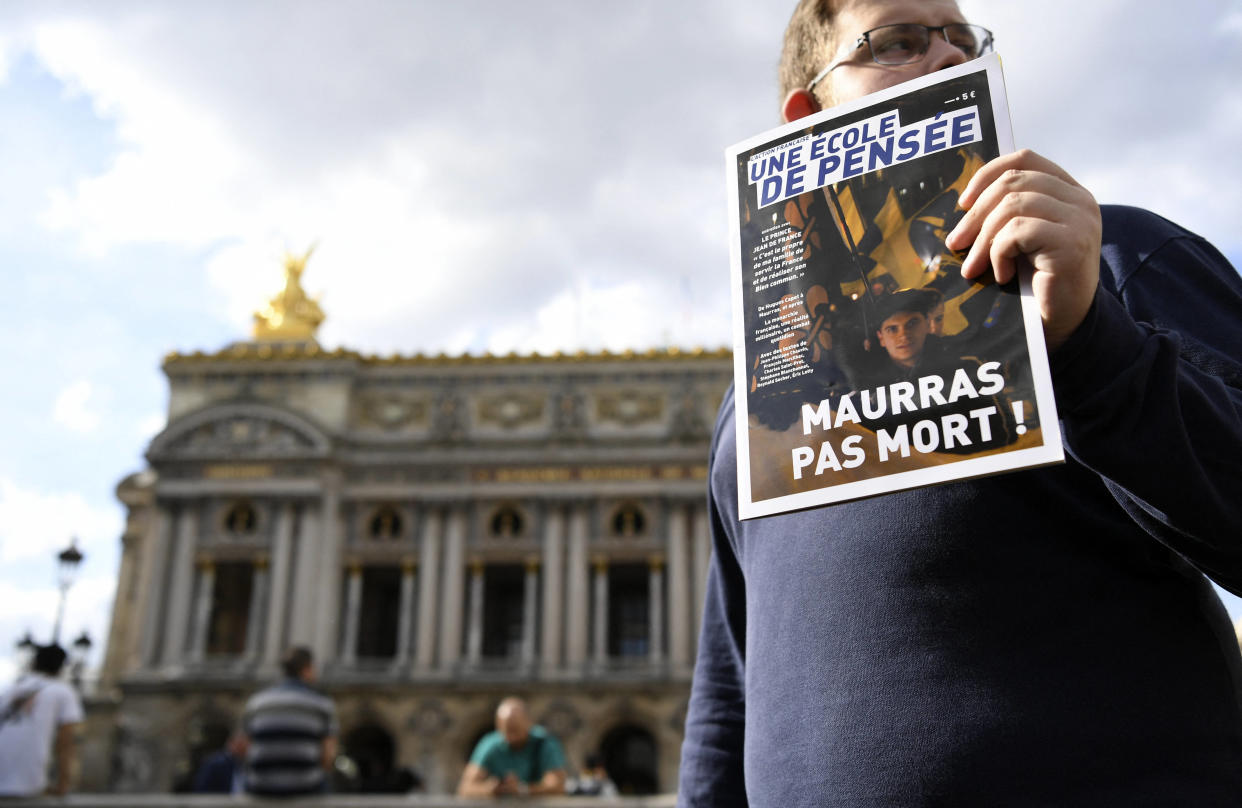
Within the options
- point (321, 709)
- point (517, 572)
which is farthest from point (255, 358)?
point (321, 709)

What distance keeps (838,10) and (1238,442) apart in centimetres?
106

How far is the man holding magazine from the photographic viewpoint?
52.7 inches

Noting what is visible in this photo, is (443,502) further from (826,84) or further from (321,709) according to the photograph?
(826,84)

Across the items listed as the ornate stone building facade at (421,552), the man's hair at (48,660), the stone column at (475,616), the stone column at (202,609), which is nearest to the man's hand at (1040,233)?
the man's hair at (48,660)

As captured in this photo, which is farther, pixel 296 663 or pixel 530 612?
pixel 530 612

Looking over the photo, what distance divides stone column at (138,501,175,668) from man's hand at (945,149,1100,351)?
1270 inches

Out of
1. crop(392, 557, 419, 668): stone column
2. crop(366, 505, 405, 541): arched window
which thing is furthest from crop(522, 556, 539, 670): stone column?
crop(366, 505, 405, 541): arched window

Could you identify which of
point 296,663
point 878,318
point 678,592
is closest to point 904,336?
point 878,318

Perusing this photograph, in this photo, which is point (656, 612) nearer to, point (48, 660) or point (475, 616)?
point (475, 616)

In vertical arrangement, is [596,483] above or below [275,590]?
above

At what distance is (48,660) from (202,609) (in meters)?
23.8

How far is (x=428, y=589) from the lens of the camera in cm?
3080

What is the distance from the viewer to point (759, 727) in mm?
→ 1789

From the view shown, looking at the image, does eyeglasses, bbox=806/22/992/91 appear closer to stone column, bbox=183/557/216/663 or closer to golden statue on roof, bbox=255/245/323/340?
stone column, bbox=183/557/216/663
